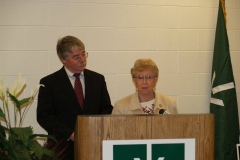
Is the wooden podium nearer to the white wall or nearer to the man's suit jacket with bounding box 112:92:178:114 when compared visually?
the man's suit jacket with bounding box 112:92:178:114

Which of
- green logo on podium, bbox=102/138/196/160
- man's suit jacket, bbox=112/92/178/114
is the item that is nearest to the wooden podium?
green logo on podium, bbox=102/138/196/160

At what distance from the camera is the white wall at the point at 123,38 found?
3.56 meters

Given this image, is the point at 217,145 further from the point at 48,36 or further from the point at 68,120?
the point at 48,36

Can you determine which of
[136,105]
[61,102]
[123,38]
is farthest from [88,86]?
[123,38]

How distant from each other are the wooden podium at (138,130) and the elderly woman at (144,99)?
5.20 ft

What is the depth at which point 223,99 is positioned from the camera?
3.72m

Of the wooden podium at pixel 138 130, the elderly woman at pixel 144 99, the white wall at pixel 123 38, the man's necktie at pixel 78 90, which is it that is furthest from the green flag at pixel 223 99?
the wooden podium at pixel 138 130

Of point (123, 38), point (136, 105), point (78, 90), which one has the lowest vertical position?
point (136, 105)

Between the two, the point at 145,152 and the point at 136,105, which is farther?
the point at 136,105

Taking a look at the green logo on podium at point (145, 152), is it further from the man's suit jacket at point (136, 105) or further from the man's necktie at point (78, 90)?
the man's necktie at point (78, 90)

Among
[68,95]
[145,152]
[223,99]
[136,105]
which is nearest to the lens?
[145,152]

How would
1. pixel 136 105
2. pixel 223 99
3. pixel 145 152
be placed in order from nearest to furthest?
1. pixel 145 152
2. pixel 136 105
3. pixel 223 99

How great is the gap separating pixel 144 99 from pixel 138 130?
1713mm

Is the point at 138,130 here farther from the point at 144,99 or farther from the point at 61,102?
the point at 61,102
